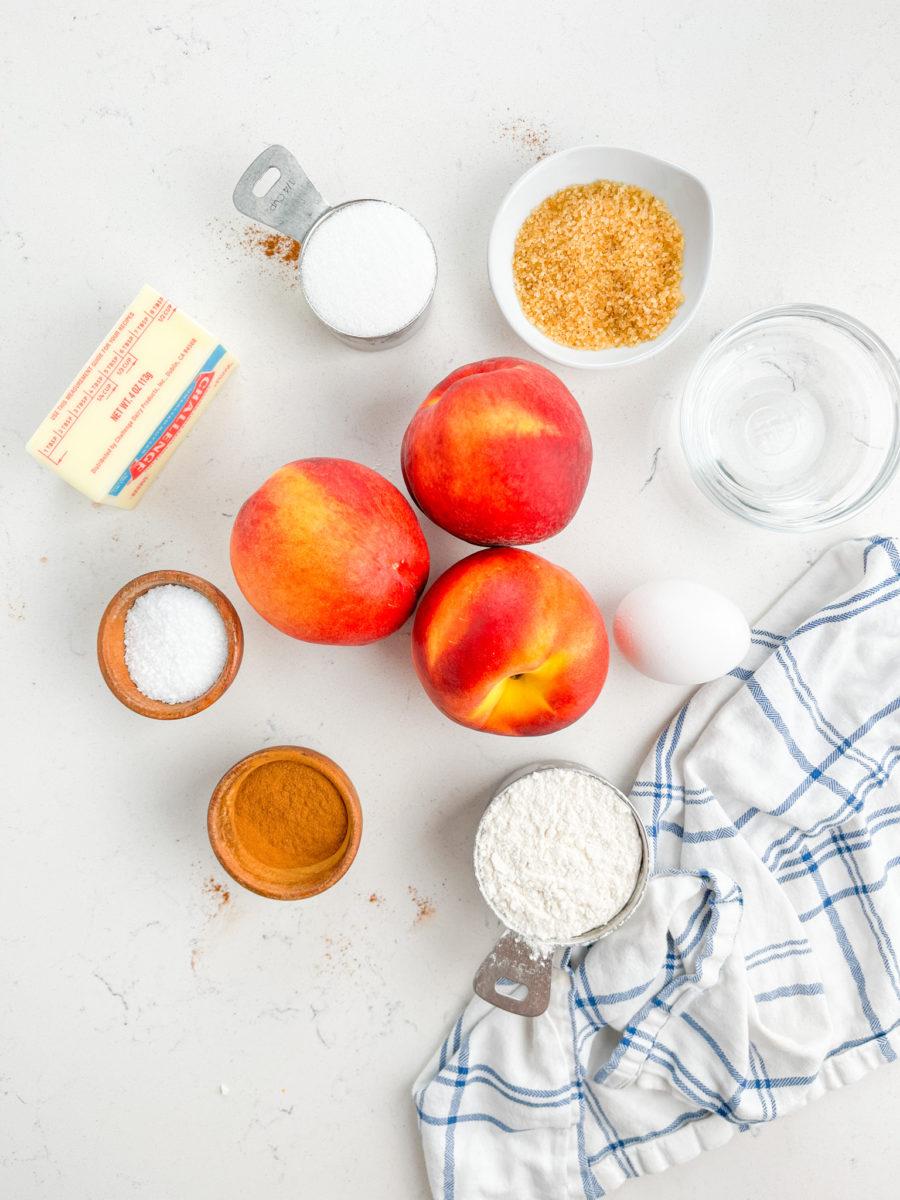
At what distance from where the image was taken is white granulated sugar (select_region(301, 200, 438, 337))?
0.77 m

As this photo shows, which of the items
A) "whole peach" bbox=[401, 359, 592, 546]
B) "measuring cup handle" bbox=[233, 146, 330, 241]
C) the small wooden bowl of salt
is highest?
"measuring cup handle" bbox=[233, 146, 330, 241]

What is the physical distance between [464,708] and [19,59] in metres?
0.86

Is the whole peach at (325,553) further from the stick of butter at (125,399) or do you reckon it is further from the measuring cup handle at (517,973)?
the measuring cup handle at (517,973)

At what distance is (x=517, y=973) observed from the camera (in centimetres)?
81

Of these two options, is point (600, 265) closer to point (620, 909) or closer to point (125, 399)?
point (125, 399)

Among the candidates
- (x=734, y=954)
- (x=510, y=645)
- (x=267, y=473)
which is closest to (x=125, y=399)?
(x=267, y=473)

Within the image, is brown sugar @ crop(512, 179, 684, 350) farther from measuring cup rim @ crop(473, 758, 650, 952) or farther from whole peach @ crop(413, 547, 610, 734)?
measuring cup rim @ crop(473, 758, 650, 952)

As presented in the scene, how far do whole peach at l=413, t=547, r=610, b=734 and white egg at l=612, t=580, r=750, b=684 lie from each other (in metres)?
0.11

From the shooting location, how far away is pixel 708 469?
0.86m

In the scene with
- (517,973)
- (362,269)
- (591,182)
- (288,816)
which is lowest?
(517,973)

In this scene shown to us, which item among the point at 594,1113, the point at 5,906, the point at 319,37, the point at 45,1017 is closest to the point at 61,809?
the point at 5,906

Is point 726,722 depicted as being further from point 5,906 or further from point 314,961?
point 5,906

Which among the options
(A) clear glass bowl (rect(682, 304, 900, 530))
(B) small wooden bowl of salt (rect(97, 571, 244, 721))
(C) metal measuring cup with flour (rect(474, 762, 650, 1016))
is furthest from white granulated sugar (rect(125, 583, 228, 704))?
(A) clear glass bowl (rect(682, 304, 900, 530))

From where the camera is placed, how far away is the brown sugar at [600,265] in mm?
824
